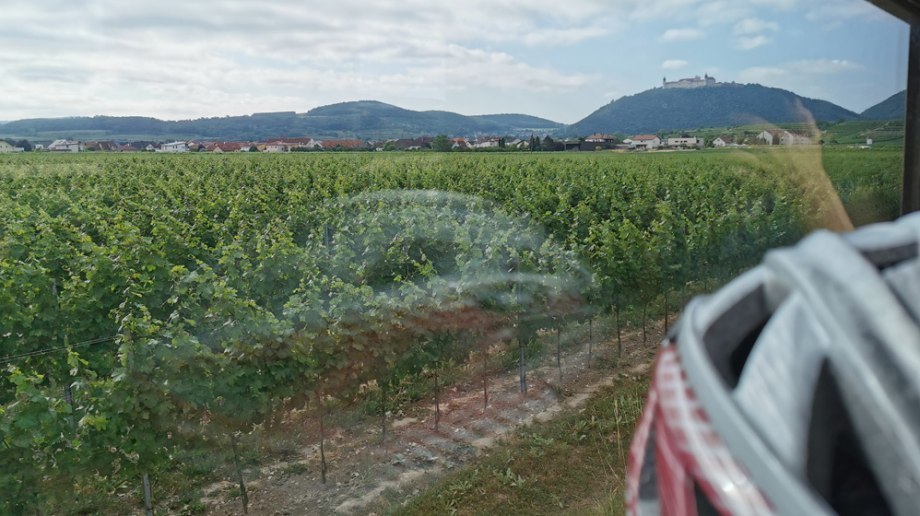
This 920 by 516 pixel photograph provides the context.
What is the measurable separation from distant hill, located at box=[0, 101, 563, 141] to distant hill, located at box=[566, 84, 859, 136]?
1.18 ft

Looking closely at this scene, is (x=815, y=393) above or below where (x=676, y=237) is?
above

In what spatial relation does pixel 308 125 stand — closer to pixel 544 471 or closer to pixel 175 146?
pixel 175 146

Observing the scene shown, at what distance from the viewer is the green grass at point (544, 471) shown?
3867mm

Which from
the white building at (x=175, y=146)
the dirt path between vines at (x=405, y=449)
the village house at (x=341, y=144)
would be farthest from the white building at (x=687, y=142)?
the white building at (x=175, y=146)

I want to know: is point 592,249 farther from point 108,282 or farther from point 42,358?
point 42,358

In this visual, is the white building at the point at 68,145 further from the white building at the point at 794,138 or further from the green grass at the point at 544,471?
the white building at the point at 794,138

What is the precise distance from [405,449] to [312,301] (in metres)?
1.23

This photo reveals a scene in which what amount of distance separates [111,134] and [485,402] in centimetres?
421

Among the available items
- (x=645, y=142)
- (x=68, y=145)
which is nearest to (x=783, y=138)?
(x=645, y=142)

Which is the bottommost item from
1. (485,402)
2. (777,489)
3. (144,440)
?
(485,402)

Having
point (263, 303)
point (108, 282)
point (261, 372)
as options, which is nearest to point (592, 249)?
point (263, 303)

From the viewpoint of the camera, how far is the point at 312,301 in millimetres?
5152

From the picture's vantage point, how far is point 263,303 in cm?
612

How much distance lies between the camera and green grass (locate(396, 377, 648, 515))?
3.87m
